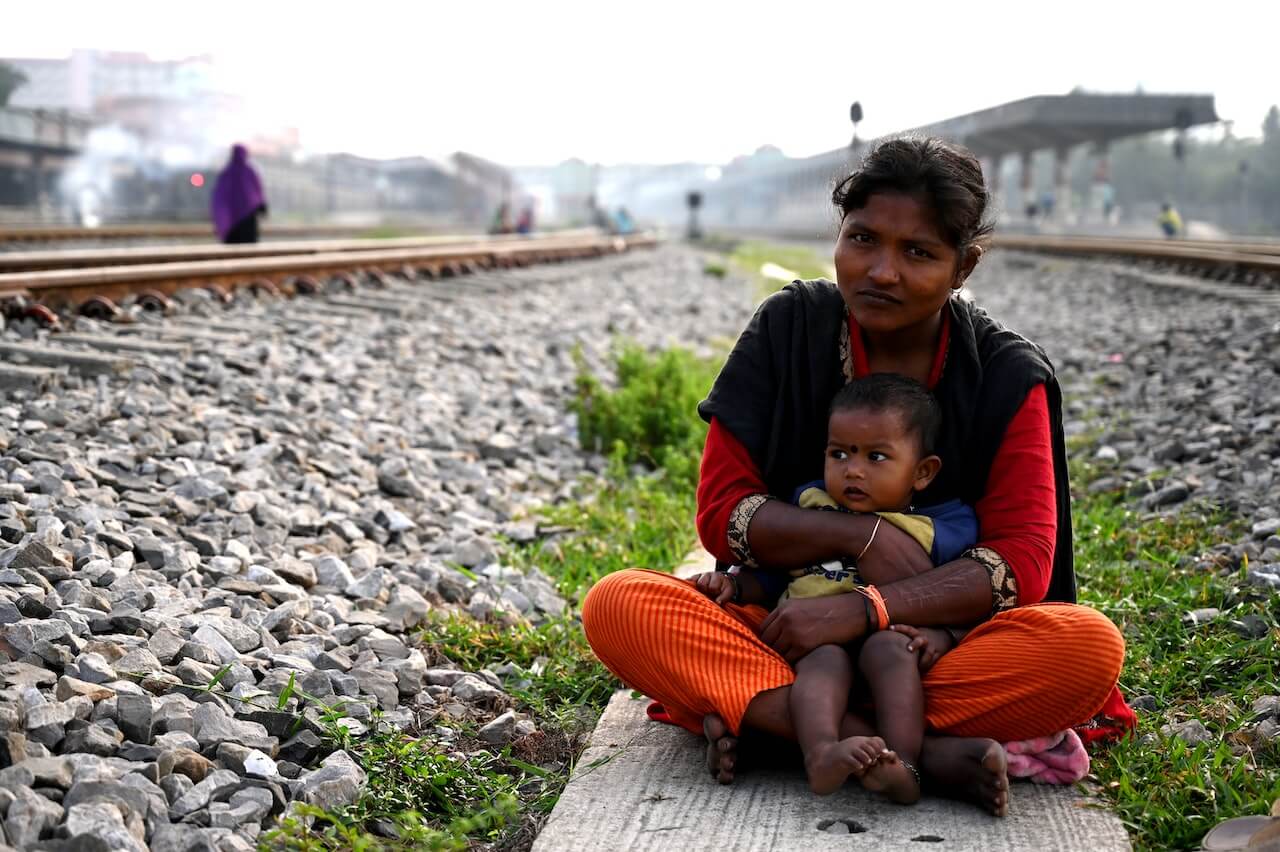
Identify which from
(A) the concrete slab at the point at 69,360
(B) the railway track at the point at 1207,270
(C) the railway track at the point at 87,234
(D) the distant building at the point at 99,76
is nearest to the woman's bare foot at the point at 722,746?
(A) the concrete slab at the point at 69,360

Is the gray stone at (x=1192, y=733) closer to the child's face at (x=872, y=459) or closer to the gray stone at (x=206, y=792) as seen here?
the child's face at (x=872, y=459)

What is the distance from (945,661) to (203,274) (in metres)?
6.41

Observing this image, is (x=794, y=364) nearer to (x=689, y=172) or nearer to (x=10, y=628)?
(x=10, y=628)

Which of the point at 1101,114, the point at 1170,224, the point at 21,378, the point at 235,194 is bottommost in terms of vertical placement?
the point at 21,378

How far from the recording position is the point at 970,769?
2.36m

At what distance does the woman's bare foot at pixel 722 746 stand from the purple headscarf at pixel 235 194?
1243 centimetres

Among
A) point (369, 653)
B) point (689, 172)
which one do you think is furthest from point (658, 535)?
point (689, 172)

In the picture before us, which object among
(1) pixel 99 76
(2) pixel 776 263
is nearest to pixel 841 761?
(2) pixel 776 263

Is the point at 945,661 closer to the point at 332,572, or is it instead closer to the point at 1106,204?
the point at 332,572

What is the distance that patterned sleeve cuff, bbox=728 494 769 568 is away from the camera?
268 cm

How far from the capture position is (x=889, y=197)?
2574 millimetres

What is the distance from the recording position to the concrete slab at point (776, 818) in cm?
226

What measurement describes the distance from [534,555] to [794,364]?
2.05 metres

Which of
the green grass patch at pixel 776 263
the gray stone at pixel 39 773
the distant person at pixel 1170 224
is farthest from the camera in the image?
the distant person at pixel 1170 224
